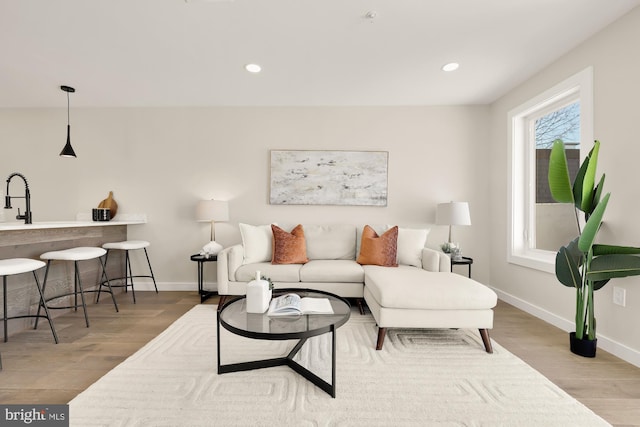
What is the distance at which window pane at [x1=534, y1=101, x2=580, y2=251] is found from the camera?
2650 mm

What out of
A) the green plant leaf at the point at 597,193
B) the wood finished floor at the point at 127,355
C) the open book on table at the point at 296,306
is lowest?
the wood finished floor at the point at 127,355

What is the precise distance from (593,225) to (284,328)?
81.2 inches

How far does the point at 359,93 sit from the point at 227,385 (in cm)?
310

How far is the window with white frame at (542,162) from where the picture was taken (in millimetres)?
2547

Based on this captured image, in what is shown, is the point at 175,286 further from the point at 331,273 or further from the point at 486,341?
the point at 486,341

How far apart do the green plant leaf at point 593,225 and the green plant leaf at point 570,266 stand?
0.57 ft

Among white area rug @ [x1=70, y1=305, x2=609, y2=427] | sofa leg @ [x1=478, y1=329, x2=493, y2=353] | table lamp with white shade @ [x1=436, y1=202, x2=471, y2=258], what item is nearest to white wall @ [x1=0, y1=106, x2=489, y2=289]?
table lamp with white shade @ [x1=436, y1=202, x2=471, y2=258]

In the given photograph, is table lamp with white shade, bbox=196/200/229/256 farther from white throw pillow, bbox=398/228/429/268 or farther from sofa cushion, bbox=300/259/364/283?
white throw pillow, bbox=398/228/429/268

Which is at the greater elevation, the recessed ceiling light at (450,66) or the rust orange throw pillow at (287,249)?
the recessed ceiling light at (450,66)

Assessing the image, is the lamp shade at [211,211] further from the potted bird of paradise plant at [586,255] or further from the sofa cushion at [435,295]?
the potted bird of paradise plant at [586,255]

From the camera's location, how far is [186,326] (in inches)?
100.0

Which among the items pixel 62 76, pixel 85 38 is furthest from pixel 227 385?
pixel 62 76

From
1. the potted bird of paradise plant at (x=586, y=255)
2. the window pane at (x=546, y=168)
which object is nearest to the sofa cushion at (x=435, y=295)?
the potted bird of paradise plant at (x=586, y=255)

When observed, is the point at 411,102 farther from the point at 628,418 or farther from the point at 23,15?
the point at 23,15
